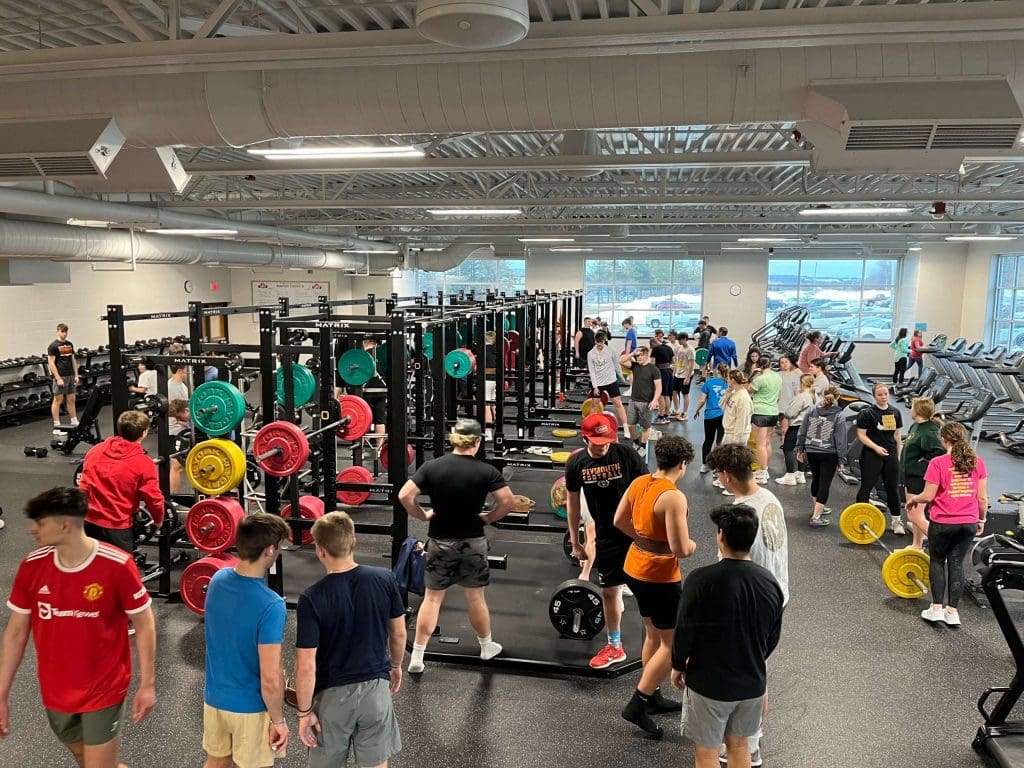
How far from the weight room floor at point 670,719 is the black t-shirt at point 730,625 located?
0.91m

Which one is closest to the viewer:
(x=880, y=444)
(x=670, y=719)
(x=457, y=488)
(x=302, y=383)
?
(x=670, y=719)

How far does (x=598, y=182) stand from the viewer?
1084 cm

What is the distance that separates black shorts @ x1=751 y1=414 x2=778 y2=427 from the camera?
306 inches

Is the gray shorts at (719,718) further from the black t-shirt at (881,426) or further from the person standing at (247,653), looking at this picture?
the black t-shirt at (881,426)

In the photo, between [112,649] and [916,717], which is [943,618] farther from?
[112,649]

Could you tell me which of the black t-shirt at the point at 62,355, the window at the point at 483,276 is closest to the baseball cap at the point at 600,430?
the black t-shirt at the point at 62,355

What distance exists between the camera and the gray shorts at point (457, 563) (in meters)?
3.79

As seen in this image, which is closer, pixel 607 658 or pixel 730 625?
pixel 730 625

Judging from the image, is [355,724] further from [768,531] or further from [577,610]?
[577,610]

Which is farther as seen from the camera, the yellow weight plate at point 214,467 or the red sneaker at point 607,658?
the yellow weight plate at point 214,467

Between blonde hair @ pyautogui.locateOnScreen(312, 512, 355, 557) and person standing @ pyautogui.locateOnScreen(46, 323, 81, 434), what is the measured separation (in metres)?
8.85

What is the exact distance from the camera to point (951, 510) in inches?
173

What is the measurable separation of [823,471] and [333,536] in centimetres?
539

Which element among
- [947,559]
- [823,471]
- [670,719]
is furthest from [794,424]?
[670,719]
